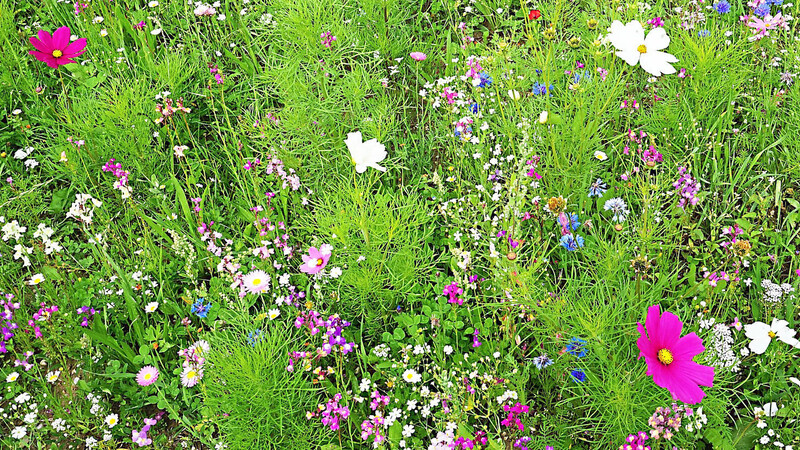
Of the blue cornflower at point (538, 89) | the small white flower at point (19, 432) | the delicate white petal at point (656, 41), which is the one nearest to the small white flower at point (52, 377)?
the small white flower at point (19, 432)

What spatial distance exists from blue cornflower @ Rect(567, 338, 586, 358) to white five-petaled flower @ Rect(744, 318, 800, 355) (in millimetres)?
494

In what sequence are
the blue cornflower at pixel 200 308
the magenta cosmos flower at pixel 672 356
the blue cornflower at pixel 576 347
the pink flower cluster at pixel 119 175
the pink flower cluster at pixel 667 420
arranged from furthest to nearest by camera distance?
the pink flower cluster at pixel 119 175 < the blue cornflower at pixel 200 308 < the blue cornflower at pixel 576 347 < the pink flower cluster at pixel 667 420 < the magenta cosmos flower at pixel 672 356

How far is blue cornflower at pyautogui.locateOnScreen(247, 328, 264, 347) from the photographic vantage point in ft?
5.54

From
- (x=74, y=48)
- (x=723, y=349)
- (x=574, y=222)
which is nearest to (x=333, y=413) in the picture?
(x=574, y=222)

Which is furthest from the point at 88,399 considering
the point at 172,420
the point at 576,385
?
the point at 576,385

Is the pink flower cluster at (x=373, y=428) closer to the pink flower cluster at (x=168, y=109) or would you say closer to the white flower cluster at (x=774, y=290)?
the white flower cluster at (x=774, y=290)

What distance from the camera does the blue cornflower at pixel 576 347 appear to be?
163 centimetres

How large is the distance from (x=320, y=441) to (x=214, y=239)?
95 centimetres

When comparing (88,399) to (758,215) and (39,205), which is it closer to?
(39,205)

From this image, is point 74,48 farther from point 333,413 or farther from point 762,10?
point 762,10

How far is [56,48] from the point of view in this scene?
98.7 inches

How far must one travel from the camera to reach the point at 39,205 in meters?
2.51

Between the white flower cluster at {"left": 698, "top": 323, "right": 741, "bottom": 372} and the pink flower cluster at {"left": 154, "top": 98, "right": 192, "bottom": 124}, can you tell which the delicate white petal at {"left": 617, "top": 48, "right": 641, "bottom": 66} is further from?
the pink flower cluster at {"left": 154, "top": 98, "right": 192, "bottom": 124}

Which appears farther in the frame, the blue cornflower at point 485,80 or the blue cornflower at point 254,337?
the blue cornflower at point 485,80
